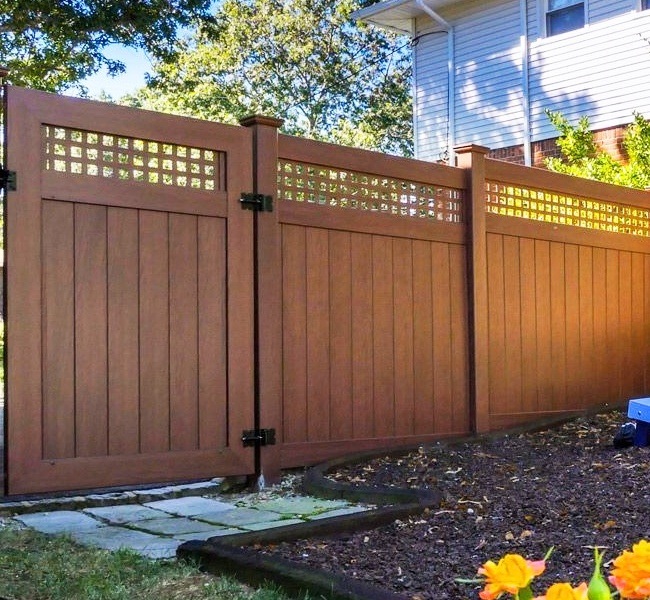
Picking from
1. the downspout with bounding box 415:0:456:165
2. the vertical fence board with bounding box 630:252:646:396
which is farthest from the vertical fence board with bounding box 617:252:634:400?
the downspout with bounding box 415:0:456:165

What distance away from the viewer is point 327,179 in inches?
211

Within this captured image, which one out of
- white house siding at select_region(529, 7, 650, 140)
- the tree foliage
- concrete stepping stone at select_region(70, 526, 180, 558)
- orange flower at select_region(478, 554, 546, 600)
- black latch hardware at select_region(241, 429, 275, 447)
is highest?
white house siding at select_region(529, 7, 650, 140)

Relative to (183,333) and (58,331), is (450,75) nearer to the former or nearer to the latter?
(183,333)

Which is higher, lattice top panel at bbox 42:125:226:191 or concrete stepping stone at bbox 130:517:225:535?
lattice top panel at bbox 42:125:226:191

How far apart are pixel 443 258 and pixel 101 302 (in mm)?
2502

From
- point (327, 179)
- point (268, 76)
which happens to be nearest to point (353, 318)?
point (327, 179)

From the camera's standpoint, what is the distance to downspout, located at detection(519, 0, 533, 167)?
38.9 ft

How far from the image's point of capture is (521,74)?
12070 mm

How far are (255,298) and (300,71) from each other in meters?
18.1

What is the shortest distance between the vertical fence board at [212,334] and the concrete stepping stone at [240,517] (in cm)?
53

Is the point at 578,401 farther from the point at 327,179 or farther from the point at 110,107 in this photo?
the point at 110,107

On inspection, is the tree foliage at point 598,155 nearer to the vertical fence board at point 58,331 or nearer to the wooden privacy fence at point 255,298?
the wooden privacy fence at point 255,298

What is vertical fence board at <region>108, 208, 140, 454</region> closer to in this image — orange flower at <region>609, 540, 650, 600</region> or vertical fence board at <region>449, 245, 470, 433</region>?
vertical fence board at <region>449, 245, 470, 433</region>

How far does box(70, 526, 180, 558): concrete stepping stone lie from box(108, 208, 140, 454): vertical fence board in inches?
25.5
